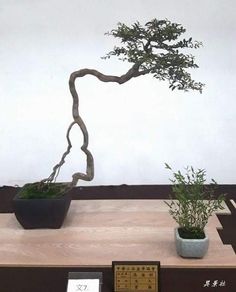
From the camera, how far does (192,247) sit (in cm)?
159

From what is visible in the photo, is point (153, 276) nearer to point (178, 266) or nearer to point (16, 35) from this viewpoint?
point (178, 266)

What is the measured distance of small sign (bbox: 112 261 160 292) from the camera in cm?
146

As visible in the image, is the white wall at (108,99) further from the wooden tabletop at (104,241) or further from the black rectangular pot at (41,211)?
the black rectangular pot at (41,211)

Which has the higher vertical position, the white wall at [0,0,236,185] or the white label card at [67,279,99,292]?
the white wall at [0,0,236,185]

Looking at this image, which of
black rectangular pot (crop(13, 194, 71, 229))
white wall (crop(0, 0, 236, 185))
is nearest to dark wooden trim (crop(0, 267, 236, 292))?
black rectangular pot (crop(13, 194, 71, 229))

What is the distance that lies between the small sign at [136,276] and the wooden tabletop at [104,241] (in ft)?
0.34

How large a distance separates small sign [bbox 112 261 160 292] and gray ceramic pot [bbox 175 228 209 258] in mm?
166

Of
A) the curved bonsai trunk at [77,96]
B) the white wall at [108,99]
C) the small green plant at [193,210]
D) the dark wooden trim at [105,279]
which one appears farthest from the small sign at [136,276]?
the white wall at [108,99]

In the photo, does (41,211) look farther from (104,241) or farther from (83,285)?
(83,285)

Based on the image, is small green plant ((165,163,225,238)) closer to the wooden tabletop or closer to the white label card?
the wooden tabletop

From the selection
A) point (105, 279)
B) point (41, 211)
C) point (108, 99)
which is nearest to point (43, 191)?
point (41, 211)

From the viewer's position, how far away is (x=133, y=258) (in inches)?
63.3

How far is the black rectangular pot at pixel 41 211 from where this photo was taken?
185 cm

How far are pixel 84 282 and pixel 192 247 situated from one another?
1.49 ft
